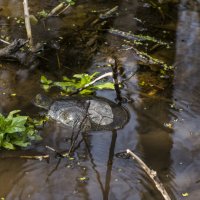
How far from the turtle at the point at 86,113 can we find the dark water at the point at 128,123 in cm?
14

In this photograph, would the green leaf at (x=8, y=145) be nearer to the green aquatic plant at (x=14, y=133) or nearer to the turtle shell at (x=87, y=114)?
the green aquatic plant at (x=14, y=133)

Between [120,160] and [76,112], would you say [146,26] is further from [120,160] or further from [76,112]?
[120,160]

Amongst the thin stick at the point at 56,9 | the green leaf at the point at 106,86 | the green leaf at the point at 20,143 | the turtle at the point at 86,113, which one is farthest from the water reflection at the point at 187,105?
the thin stick at the point at 56,9

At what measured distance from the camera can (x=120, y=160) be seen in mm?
5262

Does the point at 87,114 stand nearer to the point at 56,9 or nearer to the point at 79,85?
the point at 79,85

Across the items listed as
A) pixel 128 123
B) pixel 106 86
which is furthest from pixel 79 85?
pixel 128 123

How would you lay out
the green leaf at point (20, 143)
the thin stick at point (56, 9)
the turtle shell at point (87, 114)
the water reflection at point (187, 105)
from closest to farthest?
the water reflection at point (187, 105) → the green leaf at point (20, 143) → the turtle shell at point (87, 114) → the thin stick at point (56, 9)

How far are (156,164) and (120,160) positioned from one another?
48 centimetres

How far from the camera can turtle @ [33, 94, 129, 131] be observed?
5866 millimetres

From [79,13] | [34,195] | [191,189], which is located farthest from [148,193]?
[79,13]

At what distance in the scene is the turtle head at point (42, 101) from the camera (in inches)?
249

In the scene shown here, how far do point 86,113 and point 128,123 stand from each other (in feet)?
2.25

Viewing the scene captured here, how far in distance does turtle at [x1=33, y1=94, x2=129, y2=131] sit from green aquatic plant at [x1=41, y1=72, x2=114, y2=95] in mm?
266

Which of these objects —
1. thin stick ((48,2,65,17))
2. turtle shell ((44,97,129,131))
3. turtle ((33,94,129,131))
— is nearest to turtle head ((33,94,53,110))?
turtle ((33,94,129,131))
